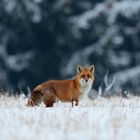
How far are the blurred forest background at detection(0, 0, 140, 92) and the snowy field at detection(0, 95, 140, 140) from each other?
25.3 metres

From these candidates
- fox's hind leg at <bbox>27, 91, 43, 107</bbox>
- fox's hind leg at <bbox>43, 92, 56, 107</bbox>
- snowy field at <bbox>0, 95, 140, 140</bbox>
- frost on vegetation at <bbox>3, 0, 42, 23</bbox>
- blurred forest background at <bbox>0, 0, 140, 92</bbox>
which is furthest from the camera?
frost on vegetation at <bbox>3, 0, 42, 23</bbox>

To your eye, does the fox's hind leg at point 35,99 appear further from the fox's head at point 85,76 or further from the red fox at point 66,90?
the fox's head at point 85,76

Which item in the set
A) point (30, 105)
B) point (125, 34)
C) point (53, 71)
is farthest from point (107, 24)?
point (30, 105)

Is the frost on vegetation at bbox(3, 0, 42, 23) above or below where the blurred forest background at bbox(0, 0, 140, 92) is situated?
above

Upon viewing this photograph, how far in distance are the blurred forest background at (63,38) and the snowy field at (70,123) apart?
25.3m

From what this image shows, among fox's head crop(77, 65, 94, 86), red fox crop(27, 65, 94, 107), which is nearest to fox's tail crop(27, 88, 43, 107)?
red fox crop(27, 65, 94, 107)

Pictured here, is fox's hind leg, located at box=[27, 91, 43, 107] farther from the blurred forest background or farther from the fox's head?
the blurred forest background

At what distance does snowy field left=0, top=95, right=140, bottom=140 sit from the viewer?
11547mm

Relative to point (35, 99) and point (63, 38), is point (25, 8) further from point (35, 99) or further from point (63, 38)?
point (35, 99)

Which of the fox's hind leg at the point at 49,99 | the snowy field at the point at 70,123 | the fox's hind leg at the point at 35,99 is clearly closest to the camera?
the snowy field at the point at 70,123

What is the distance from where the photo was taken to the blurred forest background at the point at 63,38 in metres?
39.8

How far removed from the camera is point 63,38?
4059cm

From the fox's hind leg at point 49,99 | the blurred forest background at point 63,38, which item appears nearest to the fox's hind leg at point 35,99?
the fox's hind leg at point 49,99

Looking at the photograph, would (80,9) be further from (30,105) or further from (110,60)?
(30,105)
